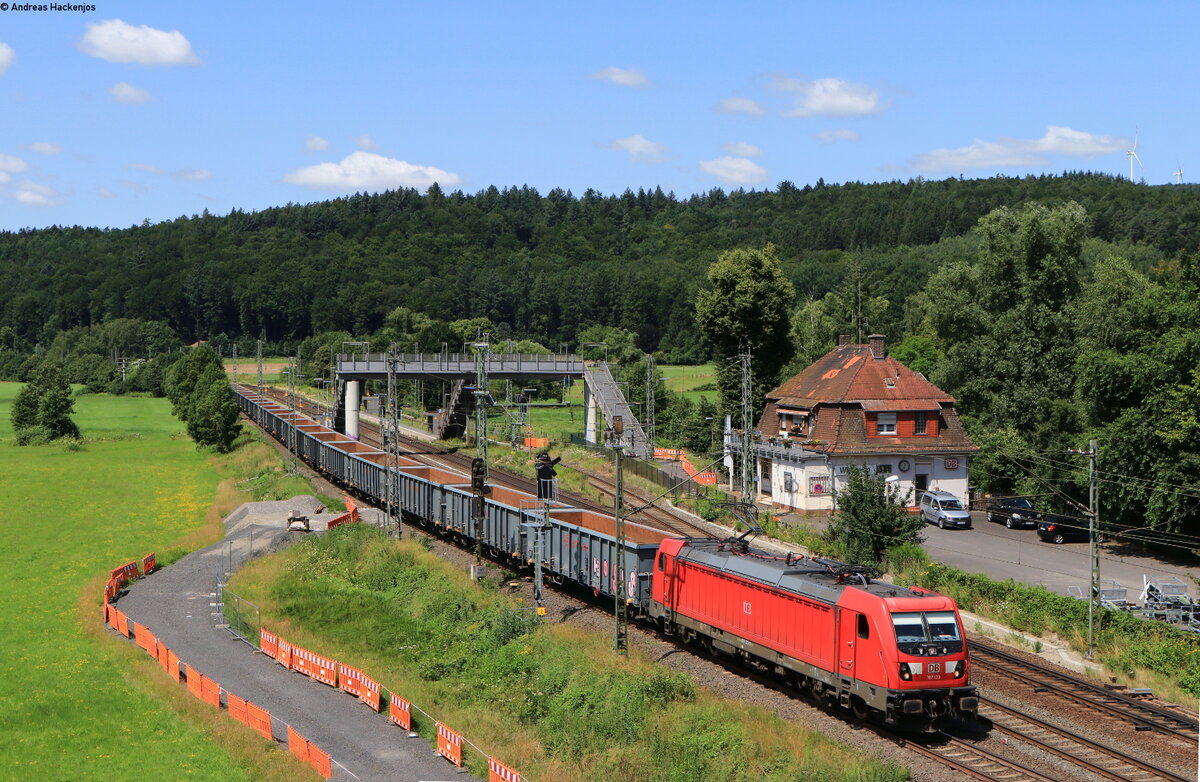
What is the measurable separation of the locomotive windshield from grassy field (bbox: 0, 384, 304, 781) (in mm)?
14622

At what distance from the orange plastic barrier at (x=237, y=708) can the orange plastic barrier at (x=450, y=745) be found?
20.1ft

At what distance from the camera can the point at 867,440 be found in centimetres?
6425

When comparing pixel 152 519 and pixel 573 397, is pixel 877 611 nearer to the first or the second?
pixel 152 519

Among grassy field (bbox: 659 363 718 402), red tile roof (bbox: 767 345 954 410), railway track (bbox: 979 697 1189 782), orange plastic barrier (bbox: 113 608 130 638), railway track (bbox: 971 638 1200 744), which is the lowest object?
orange plastic barrier (bbox: 113 608 130 638)

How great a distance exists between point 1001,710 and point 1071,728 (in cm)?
178

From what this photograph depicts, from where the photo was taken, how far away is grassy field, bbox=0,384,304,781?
27500 millimetres

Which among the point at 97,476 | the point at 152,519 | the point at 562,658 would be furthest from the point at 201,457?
the point at 562,658

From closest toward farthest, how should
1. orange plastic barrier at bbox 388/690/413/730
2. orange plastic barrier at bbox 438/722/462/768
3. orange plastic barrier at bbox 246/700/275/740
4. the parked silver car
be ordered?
orange plastic barrier at bbox 438/722/462/768, orange plastic barrier at bbox 388/690/413/730, orange plastic barrier at bbox 246/700/275/740, the parked silver car

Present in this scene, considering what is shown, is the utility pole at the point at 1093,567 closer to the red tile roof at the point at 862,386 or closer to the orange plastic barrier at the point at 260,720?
the orange plastic barrier at the point at 260,720

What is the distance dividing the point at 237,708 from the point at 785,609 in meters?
14.9

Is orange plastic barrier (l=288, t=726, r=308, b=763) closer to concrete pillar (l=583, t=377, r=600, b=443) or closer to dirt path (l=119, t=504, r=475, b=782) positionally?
dirt path (l=119, t=504, r=475, b=782)

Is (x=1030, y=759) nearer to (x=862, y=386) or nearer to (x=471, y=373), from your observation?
(x=862, y=386)

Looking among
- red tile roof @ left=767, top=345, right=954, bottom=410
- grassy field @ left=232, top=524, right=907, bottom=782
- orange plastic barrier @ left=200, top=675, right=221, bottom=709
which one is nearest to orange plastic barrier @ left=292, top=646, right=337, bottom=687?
grassy field @ left=232, top=524, right=907, bottom=782

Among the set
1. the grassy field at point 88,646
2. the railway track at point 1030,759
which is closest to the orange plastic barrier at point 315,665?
the grassy field at point 88,646
